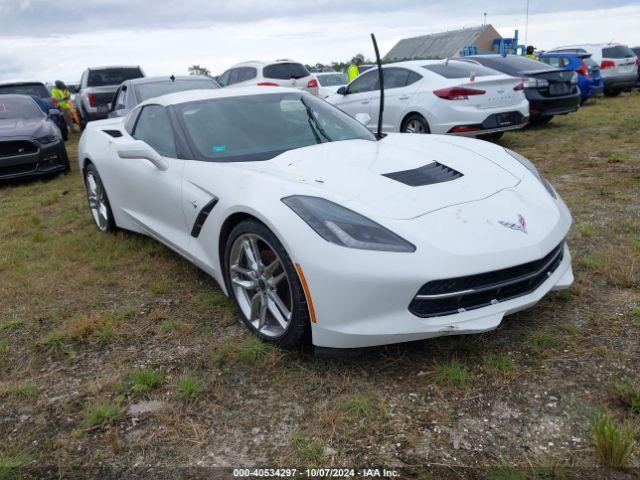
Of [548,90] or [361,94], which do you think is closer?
[361,94]

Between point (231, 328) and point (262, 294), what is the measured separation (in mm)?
402

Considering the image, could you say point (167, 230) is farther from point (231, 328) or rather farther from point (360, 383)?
point (360, 383)

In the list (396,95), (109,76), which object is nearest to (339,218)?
(396,95)

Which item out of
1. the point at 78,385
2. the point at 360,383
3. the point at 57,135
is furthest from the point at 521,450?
the point at 57,135

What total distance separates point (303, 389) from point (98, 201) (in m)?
3.48

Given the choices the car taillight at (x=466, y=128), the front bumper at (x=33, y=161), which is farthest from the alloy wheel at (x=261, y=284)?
the front bumper at (x=33, y=161)

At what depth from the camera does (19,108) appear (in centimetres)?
906

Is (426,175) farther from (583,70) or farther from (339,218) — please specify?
(583,70)

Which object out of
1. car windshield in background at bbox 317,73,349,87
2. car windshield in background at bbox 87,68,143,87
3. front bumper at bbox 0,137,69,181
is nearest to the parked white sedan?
front bumper at bbox 0,137,69,181

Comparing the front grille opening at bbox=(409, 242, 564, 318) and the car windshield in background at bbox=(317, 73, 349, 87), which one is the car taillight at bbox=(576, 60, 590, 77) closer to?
the car windshield in background at bbox=(317, 73, 349, 87)

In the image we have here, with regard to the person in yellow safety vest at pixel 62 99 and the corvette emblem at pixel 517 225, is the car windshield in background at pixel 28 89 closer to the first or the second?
the person in yellow safety vest at pixel 62 99

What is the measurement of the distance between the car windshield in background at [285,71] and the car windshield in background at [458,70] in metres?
5.15

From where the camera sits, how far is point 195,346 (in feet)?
9.78

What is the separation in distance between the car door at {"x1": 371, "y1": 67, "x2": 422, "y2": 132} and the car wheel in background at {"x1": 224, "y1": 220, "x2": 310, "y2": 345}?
18.0 ft
